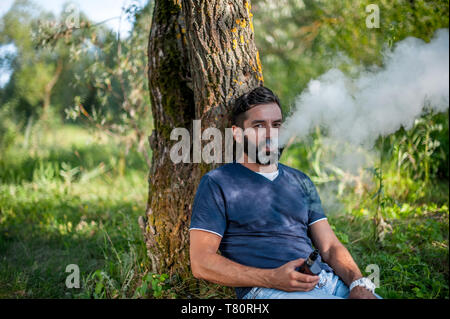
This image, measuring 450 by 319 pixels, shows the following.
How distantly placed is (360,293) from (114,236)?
2653 millimetres

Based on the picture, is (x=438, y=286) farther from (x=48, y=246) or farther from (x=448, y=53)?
(x=48, y=246)

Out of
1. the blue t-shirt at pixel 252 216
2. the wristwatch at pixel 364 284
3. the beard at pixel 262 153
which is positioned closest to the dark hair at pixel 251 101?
the beard at pixel 262 153

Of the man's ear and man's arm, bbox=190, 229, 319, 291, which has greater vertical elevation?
the man's ear

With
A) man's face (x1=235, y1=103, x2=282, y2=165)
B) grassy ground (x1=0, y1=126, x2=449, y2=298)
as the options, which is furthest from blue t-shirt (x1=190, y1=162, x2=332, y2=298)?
grassy ground (x1=0, y1=126, x2=449, y2=298)

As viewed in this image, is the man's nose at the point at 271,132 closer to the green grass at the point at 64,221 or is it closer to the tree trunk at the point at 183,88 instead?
the tree trunk at the point at 183,88

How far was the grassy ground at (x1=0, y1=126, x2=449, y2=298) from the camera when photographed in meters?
3.05

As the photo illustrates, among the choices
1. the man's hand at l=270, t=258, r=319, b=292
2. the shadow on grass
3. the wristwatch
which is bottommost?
the shadow on grass

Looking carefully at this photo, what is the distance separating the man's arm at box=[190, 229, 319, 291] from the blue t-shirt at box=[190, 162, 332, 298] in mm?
68

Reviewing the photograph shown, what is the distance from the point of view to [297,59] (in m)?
9.77

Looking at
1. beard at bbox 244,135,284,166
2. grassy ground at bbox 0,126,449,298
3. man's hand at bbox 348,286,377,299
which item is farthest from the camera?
grassy ground at bbox 0,126,449,298

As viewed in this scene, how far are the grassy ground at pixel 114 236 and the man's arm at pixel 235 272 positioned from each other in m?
0.74

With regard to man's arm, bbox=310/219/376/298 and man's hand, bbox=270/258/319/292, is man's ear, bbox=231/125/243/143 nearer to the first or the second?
man's arm, bbox=310/219/376/298

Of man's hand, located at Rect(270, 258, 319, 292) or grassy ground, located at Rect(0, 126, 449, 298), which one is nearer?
man's hand, located at Rect(270, 258, 319, 292)

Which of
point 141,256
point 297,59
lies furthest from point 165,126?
point 297,59
